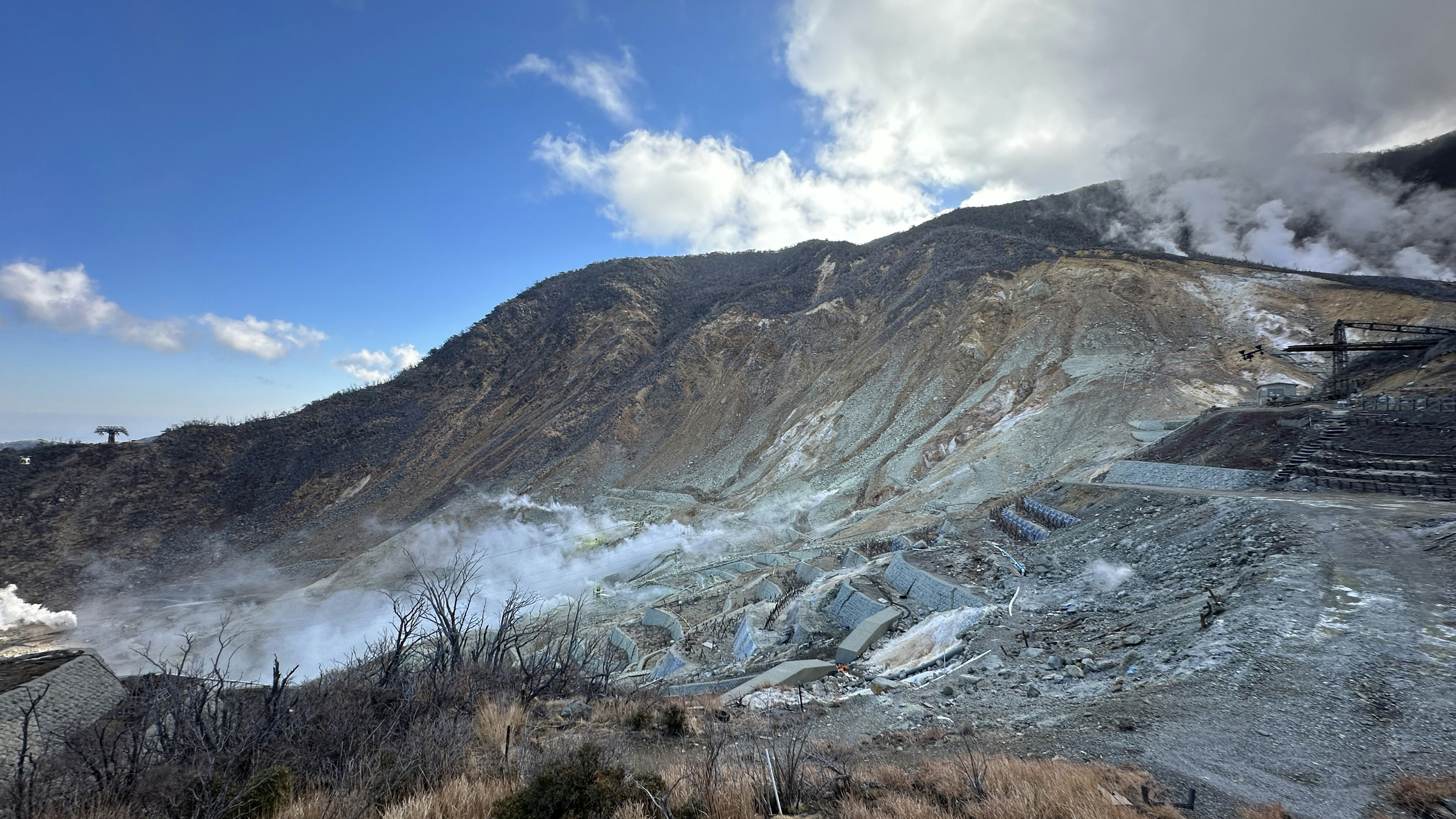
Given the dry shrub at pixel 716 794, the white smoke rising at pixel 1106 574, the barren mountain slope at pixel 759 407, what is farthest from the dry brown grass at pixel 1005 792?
the barren mountain slope at pixel 759 407

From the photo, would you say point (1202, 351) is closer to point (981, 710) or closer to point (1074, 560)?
point (1074, 560)

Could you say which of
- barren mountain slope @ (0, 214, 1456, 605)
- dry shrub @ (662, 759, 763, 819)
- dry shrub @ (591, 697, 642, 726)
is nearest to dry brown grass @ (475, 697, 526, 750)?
dry shrub @ (591, 697, 642, 726)

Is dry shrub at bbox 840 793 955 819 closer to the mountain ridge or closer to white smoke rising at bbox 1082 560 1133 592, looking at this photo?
white smoke rising at bbox 1082 560 1133 592

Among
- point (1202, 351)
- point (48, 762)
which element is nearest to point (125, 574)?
point (48, 762)

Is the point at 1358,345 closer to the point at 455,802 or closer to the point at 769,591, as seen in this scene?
Result: the point at 769,591

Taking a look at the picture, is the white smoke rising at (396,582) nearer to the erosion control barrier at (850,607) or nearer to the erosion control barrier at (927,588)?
the erosion control barrier at (850,607)

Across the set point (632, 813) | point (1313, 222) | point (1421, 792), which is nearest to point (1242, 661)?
point (1421, 792)
